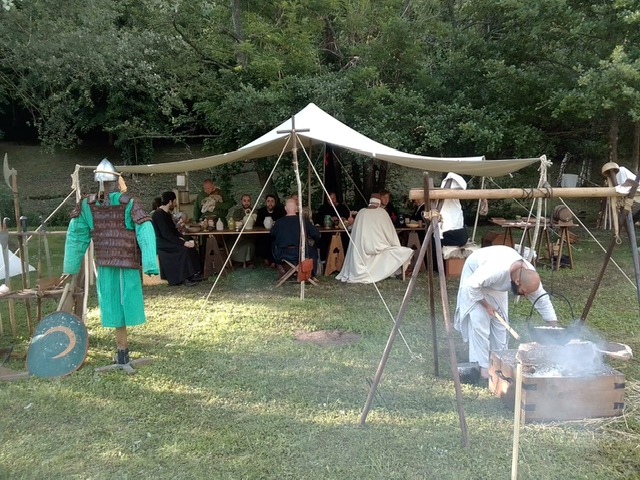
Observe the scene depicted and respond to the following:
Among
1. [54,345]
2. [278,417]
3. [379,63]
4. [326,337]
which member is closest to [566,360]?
[278,417]

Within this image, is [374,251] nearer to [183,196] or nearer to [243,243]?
[243,243]

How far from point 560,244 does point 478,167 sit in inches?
105

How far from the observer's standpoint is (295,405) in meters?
3.24

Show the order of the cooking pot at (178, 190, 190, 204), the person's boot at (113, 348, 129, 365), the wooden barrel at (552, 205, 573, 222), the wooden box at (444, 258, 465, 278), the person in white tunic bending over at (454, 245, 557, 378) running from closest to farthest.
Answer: the person in white tunic bending over at (454, 245, 557, 378)
the person's boot at (113, 348, 129, 365)
the wooden box at (444, 258, 465, 278)
the wooden barrel at (552, 205, 573, 222)
the cooking pot at (178, 190, 190, 204)

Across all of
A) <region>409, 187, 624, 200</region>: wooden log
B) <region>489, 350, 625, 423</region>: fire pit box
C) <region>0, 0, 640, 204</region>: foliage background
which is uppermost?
<region>0, 0, 640, 204</region>: foliage background

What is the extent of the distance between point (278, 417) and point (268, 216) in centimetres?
471

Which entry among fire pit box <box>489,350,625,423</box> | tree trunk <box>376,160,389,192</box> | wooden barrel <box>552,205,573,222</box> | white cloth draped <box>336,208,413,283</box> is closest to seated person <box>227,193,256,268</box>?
white cloth draped <box>336,208,413,283</box>

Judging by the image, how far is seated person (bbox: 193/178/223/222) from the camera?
776 cm

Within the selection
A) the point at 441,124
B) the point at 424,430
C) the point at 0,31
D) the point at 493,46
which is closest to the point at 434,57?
the point at 493,46

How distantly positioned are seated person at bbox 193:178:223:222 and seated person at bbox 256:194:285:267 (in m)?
0.69

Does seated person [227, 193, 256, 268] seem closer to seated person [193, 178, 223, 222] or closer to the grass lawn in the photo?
seated person [193, 178, 223, 222]

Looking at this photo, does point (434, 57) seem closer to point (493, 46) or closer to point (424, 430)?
point (493, 46)

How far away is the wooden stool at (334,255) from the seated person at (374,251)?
0.43 m

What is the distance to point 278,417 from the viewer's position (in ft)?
10.1
